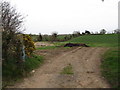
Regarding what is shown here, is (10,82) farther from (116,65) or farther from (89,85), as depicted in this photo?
(116,65)

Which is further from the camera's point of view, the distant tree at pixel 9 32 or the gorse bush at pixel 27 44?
the gorse bush at pixel 27 44

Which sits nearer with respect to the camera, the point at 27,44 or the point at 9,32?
the point at 9,32

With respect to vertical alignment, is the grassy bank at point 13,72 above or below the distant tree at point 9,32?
below

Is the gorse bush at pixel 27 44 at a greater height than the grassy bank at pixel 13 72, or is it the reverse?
the gorse bush at pixel 27 44

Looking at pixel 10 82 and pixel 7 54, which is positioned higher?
pixel 7 54

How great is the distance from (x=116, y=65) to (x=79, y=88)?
314 centimetres

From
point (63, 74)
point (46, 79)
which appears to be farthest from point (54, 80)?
point (63, 74)

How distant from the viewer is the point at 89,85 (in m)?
7.28

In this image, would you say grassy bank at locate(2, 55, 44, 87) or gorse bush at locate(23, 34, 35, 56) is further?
gorse bush at locate(23, 34, 35, 56)

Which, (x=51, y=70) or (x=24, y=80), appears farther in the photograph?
(x=51, y=70)

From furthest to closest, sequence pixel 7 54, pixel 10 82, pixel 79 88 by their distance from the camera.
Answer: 1. pixel 7 54
2. pixel 10 82
3. pixel 79 88

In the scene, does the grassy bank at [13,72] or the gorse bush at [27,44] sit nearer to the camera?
the grassy bank at [13,72]

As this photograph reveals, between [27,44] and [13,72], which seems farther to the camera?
[27,44]

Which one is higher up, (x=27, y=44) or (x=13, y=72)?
(x=27, y=44)
